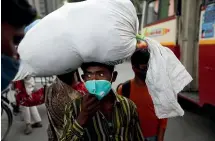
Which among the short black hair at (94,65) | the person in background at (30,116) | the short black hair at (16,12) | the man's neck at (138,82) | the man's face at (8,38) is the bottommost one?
the person in background at (30,116)

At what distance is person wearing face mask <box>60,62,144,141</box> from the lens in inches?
53.4

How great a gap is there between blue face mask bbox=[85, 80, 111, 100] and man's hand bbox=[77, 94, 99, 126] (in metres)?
0.03

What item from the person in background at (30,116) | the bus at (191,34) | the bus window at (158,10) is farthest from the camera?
the bus window at (158,10)

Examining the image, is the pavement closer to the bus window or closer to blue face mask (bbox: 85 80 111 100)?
the bus window

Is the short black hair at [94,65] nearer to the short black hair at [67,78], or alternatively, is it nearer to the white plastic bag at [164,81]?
the white plastic bag at [164,81]

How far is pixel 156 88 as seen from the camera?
1.49 meters

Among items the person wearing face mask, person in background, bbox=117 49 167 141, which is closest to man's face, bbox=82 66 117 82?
the person wearing face mask

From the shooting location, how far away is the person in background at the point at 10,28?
2.94 ft

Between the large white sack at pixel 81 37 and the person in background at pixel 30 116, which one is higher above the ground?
the large white sack at pixel 81 37

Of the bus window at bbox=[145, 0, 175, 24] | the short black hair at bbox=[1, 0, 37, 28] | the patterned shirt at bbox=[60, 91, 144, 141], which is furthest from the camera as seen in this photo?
the bus window at bbox=[145, 0, 175, 24]

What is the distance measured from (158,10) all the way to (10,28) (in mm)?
5232

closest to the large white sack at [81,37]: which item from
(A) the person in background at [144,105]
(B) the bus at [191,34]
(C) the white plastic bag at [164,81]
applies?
(C) the white plastic bag at [164,81]

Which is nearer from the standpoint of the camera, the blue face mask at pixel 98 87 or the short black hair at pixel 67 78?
the blue face mask at pixel 98 87

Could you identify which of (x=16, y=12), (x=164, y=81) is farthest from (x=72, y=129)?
(x=16, y=12)
